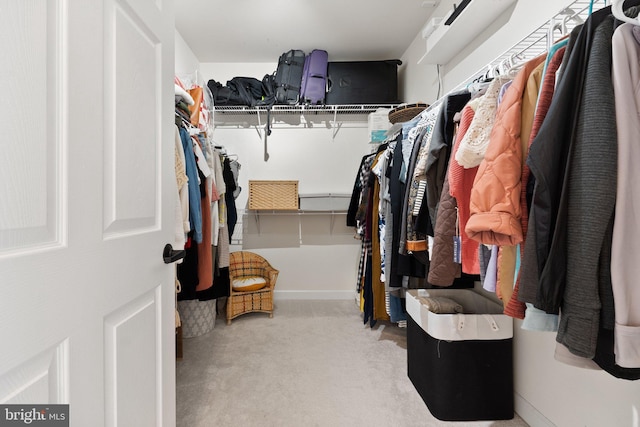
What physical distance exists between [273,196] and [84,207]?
249 centimetres

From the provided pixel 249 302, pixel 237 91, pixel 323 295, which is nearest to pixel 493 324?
pixel 249 302

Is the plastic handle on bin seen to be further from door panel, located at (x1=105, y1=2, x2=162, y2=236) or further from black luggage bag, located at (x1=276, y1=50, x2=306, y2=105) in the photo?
black luggage bag, located at (x1=276, y1=50, x2=306, y2=105)

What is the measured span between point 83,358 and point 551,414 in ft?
5.70

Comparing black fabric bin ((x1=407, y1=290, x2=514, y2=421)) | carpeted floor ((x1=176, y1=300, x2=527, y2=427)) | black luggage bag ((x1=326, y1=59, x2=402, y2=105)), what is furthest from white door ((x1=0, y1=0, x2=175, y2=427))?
black luggage bag ((x1=326, y1=59, x2=402, y2=105))

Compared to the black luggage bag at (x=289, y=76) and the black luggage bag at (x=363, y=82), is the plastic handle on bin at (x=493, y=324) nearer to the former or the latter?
the black luggage bag at (x=363, y=82)

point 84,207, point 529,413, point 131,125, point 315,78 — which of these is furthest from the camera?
point 315,78

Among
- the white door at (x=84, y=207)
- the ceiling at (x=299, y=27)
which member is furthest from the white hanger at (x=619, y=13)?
the ceiling at (x=299, y=27)

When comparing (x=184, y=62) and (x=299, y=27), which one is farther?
(x=184, y=62)

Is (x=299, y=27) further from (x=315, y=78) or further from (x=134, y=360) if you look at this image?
(x=134, y=360)

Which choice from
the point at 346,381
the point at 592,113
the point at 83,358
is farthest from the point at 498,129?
the point at 346,381

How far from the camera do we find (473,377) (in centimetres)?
149

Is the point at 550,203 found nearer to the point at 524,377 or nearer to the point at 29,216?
the point at 29,216

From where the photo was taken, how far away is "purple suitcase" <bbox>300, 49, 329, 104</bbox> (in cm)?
301

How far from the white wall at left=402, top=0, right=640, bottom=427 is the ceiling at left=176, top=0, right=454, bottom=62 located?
0.84m
